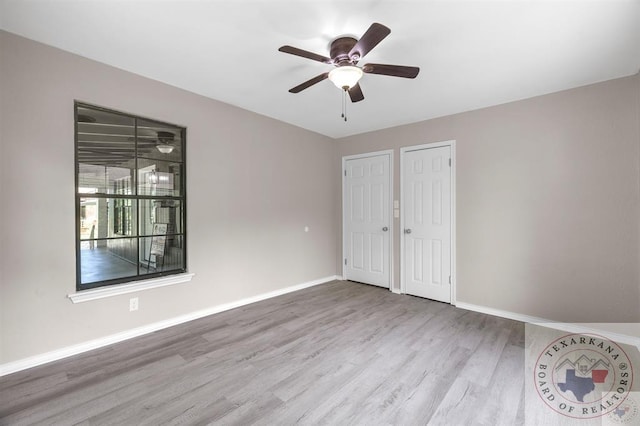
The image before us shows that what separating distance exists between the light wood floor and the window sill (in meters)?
0.48

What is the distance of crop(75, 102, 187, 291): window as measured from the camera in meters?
2.56

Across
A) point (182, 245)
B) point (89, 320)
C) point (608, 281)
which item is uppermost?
point (182, 245)

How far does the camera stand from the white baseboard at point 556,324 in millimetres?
2707

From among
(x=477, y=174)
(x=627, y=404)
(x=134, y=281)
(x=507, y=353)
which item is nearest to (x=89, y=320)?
(x=134, y=281)

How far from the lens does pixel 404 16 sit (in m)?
1.92

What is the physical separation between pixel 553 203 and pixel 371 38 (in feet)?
9.24

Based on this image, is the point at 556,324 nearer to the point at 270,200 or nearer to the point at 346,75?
the point at 346,75

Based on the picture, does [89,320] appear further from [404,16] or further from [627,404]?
[627,404]

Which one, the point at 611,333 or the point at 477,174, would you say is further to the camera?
the point at 477,174

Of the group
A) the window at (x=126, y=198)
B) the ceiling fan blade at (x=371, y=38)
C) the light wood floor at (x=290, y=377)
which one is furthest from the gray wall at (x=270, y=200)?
the ceiling fan blade at (x=371, y=38)

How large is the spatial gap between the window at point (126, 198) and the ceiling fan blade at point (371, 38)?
223cm

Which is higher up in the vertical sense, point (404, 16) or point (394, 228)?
point (404, 16)

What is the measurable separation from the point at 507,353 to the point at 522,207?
1.70m

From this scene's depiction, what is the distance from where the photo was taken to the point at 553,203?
3.10m
